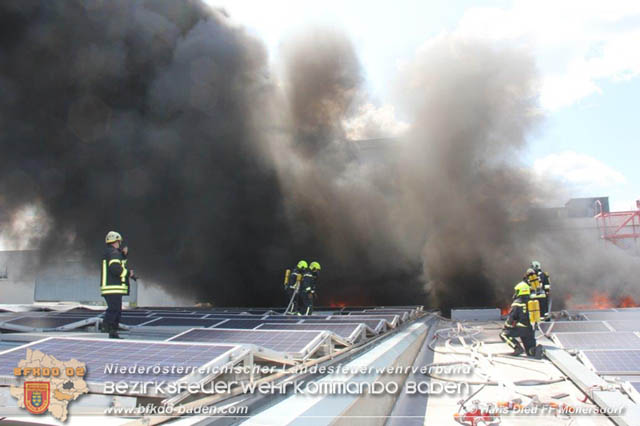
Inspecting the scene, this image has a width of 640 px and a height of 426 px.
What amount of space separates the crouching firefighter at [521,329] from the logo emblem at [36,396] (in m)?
6.25

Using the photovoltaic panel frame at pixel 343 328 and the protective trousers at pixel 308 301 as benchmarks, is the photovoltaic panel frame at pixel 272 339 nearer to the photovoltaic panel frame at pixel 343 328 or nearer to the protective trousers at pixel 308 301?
the photovoltaic panel frame at pixel 343 328

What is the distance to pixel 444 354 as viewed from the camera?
6668 millimetres

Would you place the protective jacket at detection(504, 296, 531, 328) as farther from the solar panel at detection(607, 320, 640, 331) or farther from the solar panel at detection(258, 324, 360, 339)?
the solar panel at detection(607, 320, 640, 331)

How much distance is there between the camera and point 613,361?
5.04 m

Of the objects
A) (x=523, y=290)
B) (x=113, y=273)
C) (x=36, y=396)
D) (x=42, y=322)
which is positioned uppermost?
(x=113, y=273)

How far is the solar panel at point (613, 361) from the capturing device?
479 centimetres

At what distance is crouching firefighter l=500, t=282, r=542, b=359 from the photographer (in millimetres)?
6758

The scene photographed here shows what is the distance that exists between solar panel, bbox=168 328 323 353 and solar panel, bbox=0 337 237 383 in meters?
1.15

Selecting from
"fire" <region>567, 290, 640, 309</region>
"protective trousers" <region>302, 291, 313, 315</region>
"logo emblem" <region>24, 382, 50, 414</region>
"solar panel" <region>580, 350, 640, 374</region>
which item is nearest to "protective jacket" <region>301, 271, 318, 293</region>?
"protective trousers" <region>302, 291, 313, 315</region>

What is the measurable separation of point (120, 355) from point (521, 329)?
5.79 m

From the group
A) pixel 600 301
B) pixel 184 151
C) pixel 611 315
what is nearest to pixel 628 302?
pixel 600 301

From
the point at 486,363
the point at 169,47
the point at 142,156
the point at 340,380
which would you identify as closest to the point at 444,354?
the point at 486,363

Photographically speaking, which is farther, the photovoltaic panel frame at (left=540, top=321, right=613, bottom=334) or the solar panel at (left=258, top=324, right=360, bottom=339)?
the photovoltaic panel frame at (left=540, top=321, right=613, bottom=334)

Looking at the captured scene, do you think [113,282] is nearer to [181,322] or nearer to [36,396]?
[181,322]
